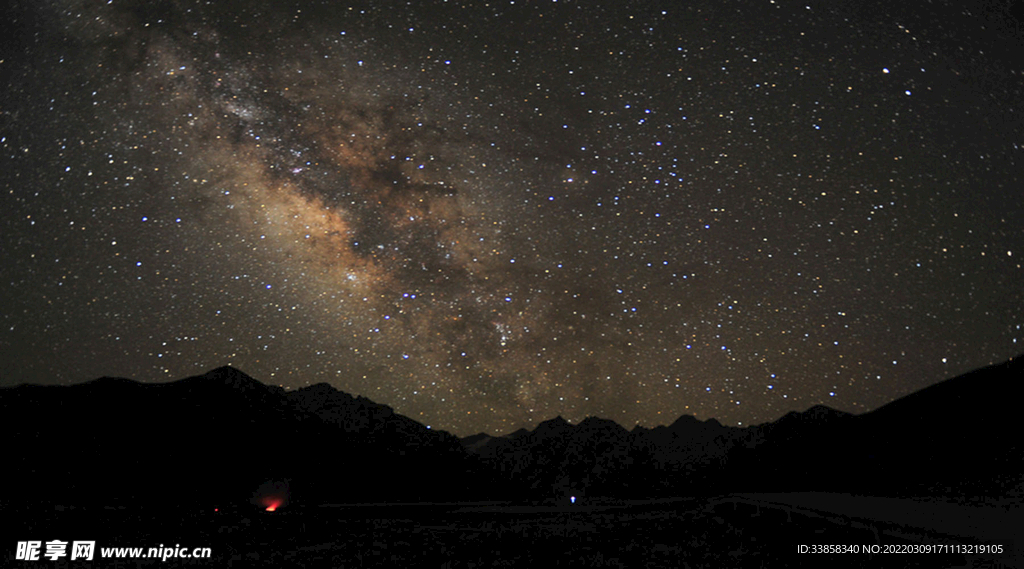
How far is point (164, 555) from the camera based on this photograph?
15.2 m

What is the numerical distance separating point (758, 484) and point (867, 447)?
1471 inches

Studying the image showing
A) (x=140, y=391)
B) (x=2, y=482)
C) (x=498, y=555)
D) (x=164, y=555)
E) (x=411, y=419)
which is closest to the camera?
(x=164, y=555)

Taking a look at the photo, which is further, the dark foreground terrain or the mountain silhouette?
the mountain silhouette

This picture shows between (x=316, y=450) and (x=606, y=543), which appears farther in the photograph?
(x=316, y=450)

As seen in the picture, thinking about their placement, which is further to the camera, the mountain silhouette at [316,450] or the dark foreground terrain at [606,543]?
the mountain silhouette at [316,450]

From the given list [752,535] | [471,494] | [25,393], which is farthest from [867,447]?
[25,393]

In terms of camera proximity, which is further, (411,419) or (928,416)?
(411,419)

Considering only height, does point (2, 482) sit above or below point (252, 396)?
below

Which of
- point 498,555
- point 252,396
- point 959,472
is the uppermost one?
point 252,396

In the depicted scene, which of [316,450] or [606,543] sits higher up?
[316,450]

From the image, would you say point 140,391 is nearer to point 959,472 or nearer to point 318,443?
point 318,443

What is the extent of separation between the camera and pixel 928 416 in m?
84.8

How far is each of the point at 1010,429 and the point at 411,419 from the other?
150 m

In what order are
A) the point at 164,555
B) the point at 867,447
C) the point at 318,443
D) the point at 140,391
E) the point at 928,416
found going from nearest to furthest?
the point at 164,555
the point at 928,416
the point at 867,447
the point at 140,391
the point at 318,443
